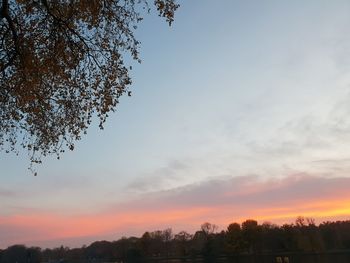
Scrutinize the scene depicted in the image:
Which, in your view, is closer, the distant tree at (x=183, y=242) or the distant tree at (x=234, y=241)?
the distant tree at (x=234, y=241)

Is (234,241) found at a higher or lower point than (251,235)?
lower

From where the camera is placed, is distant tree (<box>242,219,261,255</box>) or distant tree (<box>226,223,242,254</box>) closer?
distant tree (<box>226,223,242,254</box>)

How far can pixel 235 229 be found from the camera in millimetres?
126188

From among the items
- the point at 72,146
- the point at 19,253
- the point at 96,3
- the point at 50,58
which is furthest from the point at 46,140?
the point at 19,253

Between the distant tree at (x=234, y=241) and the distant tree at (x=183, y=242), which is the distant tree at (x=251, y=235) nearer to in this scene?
the distant tree at (x=234, y=241)

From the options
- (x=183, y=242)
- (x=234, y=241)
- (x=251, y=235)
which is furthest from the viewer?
(x=183, y=242)

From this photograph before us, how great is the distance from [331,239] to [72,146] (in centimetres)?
11869

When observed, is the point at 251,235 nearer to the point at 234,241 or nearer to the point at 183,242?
the point at 234,241

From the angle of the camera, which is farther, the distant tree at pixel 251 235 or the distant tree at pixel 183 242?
the distant tree at pixel 183 242

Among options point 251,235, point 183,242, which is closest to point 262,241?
point 251,235

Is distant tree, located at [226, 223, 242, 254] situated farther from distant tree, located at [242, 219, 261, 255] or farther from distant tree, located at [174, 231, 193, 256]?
distant tree, located at [174, 231, 193, 256]

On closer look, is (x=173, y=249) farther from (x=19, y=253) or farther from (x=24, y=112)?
(x=24, y=112)

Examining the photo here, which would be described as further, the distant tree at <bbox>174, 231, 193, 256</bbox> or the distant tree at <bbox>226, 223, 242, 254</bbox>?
the distant tree at <bbox>174, 231, 193, 256</bbox>

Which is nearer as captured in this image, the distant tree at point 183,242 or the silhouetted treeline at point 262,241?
the silhouetted treeline at point 262,241
